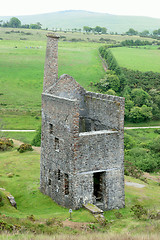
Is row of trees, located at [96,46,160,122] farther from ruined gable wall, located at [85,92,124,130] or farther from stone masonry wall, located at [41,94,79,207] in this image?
stone masonry wall, located at [41,94,79,207]

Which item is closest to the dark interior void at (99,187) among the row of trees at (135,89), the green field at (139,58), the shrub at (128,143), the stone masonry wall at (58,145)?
the stone masonry wall at (58,145)

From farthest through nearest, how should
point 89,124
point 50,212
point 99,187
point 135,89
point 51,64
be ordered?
point 135,89 < point 89,124 < point 51,64 < point 99,187 < point 50,212

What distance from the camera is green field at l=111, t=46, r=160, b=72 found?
349 ft

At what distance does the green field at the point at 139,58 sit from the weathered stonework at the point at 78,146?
259 ft

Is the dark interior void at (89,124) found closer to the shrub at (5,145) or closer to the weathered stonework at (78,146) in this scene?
the weathered stonework at (78,146)

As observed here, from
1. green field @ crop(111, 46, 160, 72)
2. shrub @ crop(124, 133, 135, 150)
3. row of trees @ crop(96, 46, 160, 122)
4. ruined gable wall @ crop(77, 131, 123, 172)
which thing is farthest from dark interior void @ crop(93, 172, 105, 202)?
green field @ crop(111, 46, 160, 72)

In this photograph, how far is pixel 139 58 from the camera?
11450 cm

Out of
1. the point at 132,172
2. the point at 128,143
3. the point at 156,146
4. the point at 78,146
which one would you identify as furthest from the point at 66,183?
the point at 128,143

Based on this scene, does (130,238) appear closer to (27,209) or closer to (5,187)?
(27,209)

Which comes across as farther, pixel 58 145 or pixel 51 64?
pixel 51 64

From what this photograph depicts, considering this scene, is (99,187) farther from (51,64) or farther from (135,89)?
(135,89)

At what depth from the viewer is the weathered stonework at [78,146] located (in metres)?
23.6

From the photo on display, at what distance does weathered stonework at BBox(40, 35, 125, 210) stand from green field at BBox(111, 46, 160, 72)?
7904 cm

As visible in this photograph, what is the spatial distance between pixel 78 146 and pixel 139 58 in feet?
313
